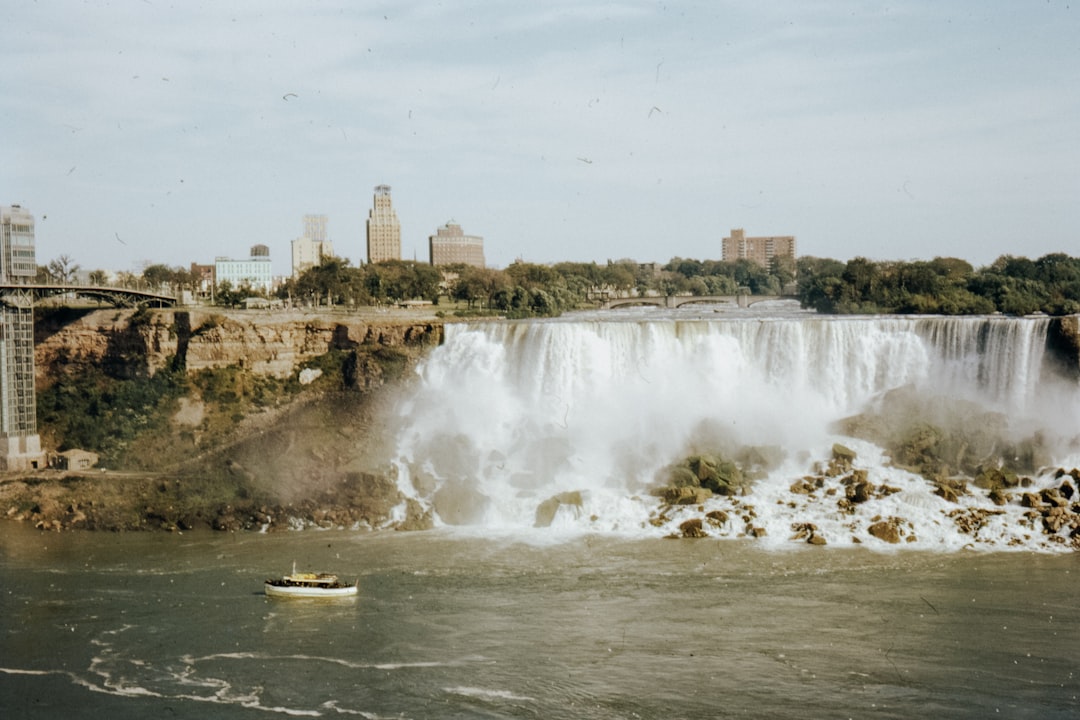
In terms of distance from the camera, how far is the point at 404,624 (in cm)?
2602

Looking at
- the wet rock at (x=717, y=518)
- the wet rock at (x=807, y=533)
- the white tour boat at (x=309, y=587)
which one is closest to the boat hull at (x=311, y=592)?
the white tour boat at (x=309, y=587)

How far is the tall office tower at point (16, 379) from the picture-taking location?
42125mm

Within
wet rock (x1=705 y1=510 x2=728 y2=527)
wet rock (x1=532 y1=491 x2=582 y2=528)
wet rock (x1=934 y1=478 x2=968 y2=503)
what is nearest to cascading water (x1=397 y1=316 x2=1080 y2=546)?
wet rock (x1=532 y1=491 x2=582 y2=528)

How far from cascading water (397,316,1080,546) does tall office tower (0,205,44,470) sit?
1361cm

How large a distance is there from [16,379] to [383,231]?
458 ft

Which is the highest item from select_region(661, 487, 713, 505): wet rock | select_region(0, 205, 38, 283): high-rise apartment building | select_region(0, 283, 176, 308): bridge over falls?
select_region(0, 205, 38, 283): high-rise apartment building

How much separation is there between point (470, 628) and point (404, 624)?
1.54m

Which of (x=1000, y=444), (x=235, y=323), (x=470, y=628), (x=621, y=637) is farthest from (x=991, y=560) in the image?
(x=235, y=323)

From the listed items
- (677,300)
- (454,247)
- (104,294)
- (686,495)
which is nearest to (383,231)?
(454,247)

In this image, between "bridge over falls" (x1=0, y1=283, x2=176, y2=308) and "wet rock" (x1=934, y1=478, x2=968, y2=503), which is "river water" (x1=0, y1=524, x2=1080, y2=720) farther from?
"bridge over falls" (x1=0, y1=283, x2=176, y2=308)

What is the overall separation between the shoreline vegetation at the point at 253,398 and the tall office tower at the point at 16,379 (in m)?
2.33

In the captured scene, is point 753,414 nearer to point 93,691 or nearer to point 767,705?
point 767,705

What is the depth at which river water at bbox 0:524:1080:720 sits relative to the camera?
71.1ft

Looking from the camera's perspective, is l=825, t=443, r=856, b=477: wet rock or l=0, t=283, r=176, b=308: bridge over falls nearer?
l=825, t=443, r=856, b=477: wet rock
